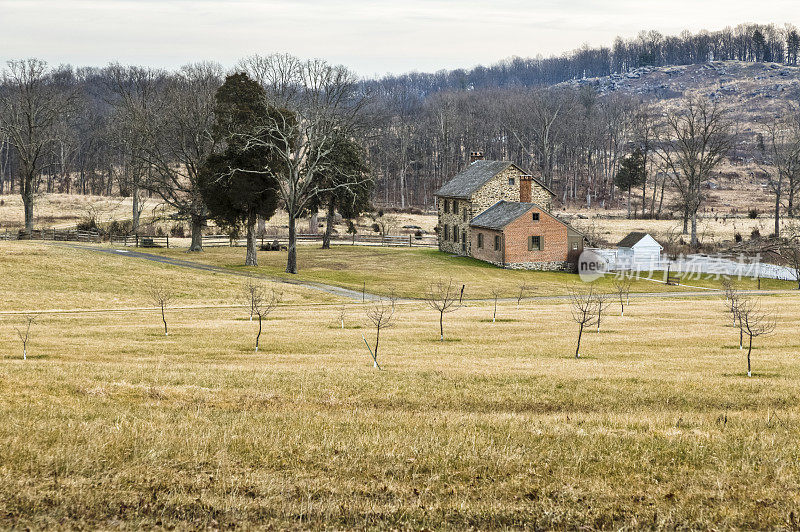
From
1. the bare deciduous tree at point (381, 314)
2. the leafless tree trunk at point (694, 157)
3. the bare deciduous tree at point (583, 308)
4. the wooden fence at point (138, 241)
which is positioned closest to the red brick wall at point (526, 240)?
the bare deciduous tree at point (583, 308)

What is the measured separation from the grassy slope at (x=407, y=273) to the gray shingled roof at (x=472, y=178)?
6.87 m

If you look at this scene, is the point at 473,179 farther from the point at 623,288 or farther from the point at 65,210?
the point at 65,210

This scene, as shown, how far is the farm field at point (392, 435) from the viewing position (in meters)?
8.76

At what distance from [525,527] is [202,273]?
152ft

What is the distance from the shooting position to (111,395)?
15344 mm

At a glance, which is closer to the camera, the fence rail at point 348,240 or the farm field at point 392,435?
the farm field at point 392,435


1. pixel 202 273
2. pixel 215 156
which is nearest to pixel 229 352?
pixel 202 273

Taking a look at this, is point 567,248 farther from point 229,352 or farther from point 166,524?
point 166,524

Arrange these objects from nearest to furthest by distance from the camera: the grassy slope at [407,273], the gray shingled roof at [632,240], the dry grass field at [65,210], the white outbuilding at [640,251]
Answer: the grassy slope at [407,273] < the gray shingled roof at [632,240] < the white outbuilding at [640,251] < the dry grass field at [65,210]

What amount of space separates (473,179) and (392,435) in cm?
6374

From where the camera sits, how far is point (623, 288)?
57500 mm

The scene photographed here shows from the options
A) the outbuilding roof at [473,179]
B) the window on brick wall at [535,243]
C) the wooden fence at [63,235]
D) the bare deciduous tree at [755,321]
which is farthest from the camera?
the outbuilding roof at [473,179]

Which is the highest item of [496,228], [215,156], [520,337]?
[215,156]

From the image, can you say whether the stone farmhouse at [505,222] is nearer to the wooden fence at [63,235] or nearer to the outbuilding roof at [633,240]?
the outbuilding roof at [633,240]
